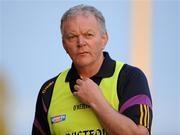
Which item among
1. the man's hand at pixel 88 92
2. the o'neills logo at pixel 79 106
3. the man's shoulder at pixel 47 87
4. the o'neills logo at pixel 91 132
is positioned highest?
the man's hand at pixel 88 92

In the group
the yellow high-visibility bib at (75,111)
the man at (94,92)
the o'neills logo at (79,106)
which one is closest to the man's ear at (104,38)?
the man at (94,92)

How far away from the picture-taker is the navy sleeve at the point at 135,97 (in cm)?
214

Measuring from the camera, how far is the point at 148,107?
218 cm

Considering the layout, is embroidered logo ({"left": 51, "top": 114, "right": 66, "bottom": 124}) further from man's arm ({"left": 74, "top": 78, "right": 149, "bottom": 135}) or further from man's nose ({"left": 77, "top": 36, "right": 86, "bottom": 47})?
man's nose ({"left": 77, "top": 36, "right": 86, "bottom": 47})

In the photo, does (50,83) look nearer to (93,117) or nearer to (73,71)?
(73,71)

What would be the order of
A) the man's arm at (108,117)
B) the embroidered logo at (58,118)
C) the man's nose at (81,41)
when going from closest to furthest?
the man's arm at (108,117) → the man's nose at (81,41) → the embroidered logo at (58,118)

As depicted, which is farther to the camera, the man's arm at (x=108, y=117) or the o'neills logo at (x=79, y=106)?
the o'neills logo at (x=79, y=106)

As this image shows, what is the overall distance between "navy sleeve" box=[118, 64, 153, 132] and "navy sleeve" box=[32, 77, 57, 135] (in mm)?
329

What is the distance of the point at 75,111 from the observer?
2.31 metres

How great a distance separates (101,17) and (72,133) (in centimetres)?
44

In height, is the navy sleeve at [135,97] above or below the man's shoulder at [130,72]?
below

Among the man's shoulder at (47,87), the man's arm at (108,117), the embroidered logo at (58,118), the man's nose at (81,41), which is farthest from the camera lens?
the man's shoulder at (47,87)

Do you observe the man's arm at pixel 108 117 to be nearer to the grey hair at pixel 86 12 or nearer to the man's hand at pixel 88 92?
the man's hand at pixel 88 92
